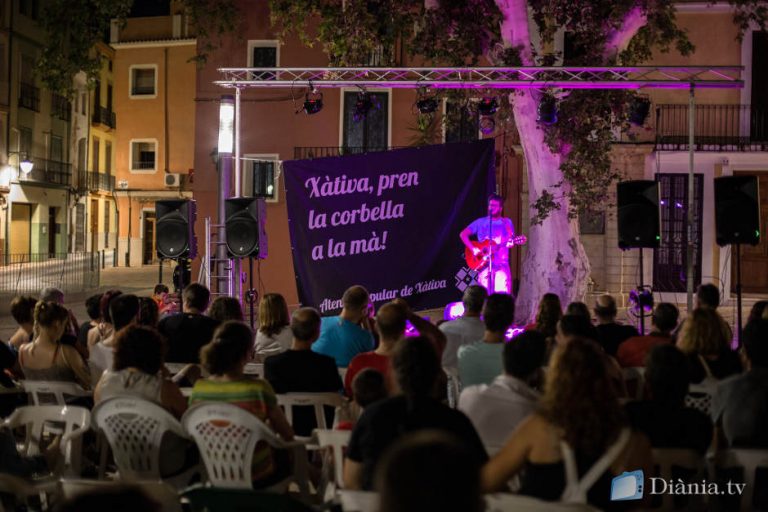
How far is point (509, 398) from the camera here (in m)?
3.80

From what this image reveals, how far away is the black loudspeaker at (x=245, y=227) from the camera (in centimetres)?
1017

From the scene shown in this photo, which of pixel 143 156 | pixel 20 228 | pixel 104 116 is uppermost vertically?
pixel 104 116

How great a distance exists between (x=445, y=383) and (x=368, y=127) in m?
15.4

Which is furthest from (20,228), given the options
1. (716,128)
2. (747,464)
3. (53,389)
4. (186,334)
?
(747,464)

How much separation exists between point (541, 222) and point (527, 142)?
1.22 m

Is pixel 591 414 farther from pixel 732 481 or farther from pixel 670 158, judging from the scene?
pixel 670 158

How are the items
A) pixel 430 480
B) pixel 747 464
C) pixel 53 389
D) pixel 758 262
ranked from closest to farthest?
pixel 430 480, pixel 747 464, pixel 53 389, pixel 758 262

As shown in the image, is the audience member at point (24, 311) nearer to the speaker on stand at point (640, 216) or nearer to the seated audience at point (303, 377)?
the seated audience at point (303, 377)

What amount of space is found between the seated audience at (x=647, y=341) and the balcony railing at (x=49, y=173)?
1251 inches

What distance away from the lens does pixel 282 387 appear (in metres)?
4.93

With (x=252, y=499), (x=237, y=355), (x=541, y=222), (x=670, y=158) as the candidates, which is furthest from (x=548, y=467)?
(x=670, y=158)

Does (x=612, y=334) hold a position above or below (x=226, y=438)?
above

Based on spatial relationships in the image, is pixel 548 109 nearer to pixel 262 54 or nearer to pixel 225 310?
pixel 225 310

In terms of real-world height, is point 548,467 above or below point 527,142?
below
